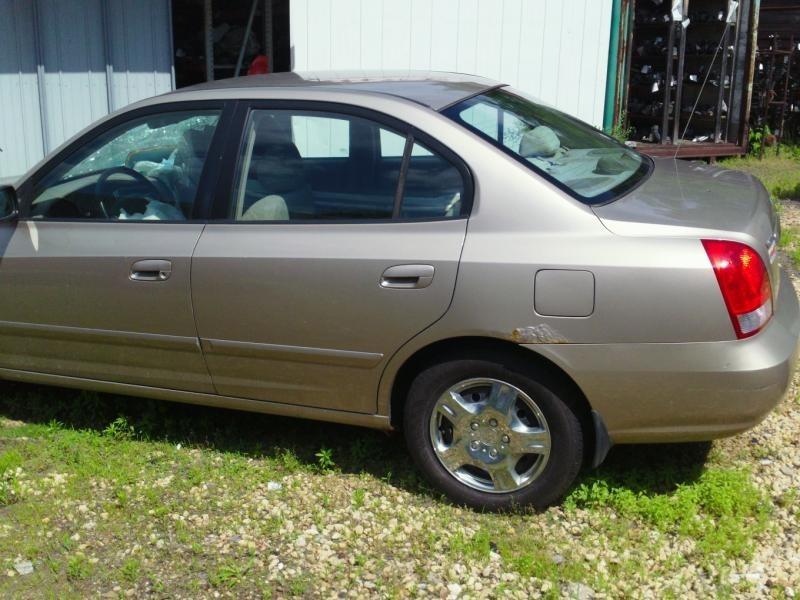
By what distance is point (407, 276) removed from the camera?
3660mm

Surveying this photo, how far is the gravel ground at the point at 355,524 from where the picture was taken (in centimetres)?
345

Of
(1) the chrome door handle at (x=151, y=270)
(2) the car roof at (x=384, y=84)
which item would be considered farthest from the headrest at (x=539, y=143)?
(1) the chrome door handle at (x=151, y=270)

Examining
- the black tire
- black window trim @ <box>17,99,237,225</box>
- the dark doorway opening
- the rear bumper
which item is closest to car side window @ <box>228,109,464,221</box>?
black window trim @ <box>17,99,237,225</box>

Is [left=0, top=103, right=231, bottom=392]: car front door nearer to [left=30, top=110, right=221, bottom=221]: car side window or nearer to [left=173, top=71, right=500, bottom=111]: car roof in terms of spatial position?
[left=30, top=110, right=221, bottom=221]: car side window

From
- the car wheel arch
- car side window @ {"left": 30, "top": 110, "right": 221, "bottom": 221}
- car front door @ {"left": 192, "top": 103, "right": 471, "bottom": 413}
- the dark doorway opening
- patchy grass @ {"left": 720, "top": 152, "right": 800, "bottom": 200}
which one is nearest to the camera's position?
the car wheel arch

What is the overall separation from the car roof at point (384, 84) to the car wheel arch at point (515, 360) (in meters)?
0.97

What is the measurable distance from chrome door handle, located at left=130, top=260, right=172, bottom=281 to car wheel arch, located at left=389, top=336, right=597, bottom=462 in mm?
1107

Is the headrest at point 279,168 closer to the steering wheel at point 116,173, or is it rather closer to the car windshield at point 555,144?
the steering wheel at point 116,173

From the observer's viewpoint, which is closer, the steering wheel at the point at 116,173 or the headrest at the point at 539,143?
the headrest at the point at 539,143

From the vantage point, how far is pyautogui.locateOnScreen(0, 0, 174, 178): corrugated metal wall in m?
8.12

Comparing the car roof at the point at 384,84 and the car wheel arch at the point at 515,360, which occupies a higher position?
the car roof at the point at 384,84

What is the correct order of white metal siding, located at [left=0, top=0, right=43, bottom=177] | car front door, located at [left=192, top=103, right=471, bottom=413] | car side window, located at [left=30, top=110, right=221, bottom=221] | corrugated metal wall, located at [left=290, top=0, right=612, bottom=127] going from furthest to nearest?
corrugated metal wall, located at [left=290, top=0, right=612, bottom=127] → white metal siding, located at [left=0, top=0, right=43, bottom=177] → car side window, located at [left=30, top=110, right=221, bottom=221] → car front door, located at [left=192, top=103, right=471, bottom=413]

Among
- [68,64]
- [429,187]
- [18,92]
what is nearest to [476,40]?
[68,64]

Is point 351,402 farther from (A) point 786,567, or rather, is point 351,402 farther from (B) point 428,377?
(A) point 786,567
